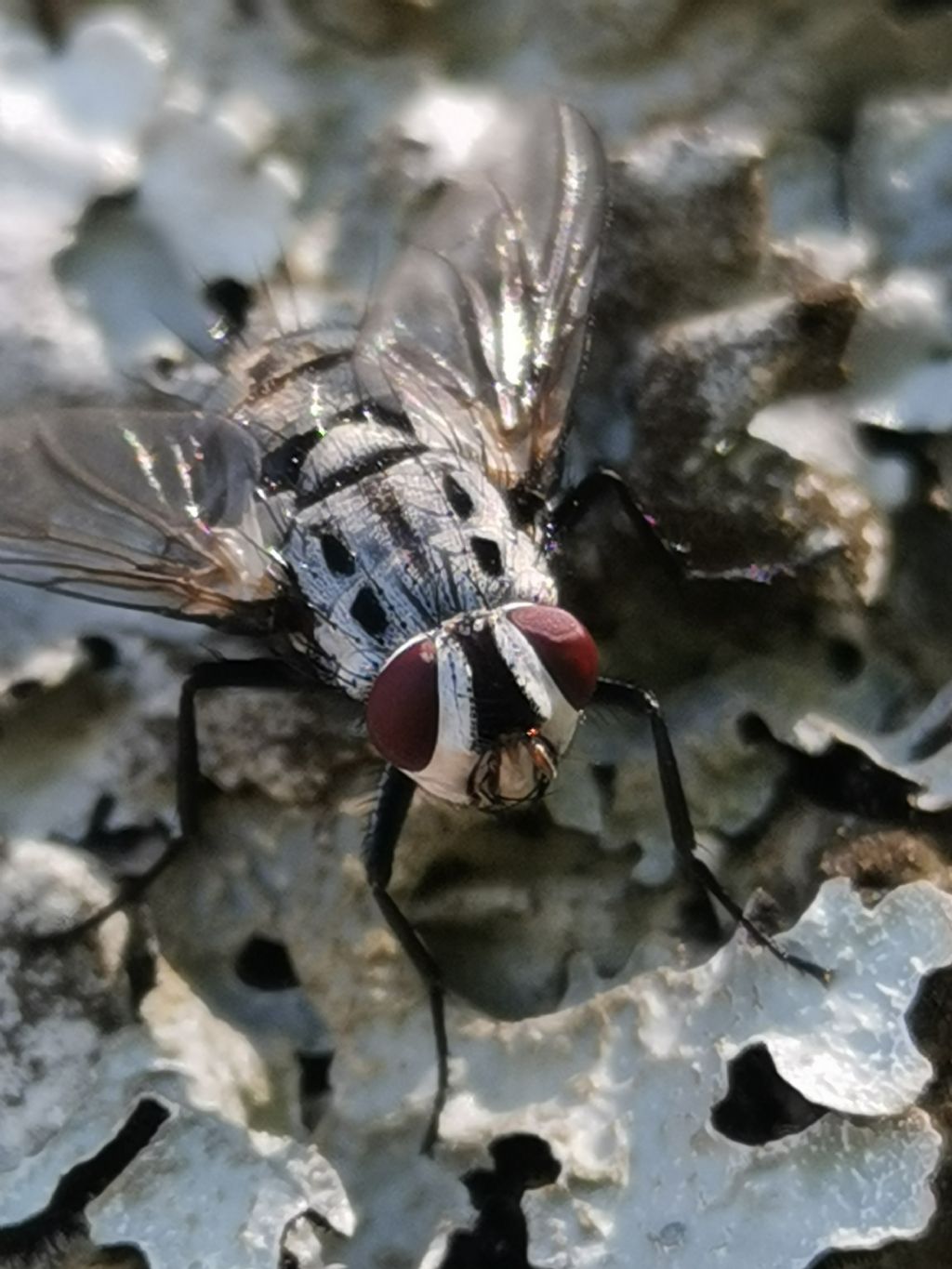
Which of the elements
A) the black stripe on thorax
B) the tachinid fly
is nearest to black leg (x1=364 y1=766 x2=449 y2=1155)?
Result: the tachinid fly

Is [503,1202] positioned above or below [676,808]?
below

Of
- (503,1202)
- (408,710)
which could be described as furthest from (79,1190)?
(408,710)

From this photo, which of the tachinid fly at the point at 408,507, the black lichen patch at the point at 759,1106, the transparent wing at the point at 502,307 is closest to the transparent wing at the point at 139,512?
the tachinid fly at the point at 408,507

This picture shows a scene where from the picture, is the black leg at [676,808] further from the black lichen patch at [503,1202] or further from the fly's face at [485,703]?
the black lichen patch at [503,1202]

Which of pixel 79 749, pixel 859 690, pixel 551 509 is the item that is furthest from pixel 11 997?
pixel 859 690

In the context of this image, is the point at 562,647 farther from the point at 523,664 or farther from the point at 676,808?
the point at 676,808

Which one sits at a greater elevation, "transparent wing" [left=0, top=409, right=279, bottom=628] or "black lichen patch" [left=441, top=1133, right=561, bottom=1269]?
"transparent wing" [left=0, top=409, right=279, bottom=628]

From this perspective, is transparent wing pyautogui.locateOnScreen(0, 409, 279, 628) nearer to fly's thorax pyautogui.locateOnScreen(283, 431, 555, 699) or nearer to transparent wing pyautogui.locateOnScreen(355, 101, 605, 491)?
fly's thorax pyautogui.locateOnScreen(283, 431, 555, 699)

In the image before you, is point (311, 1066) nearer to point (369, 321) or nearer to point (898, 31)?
point (369, 321)
